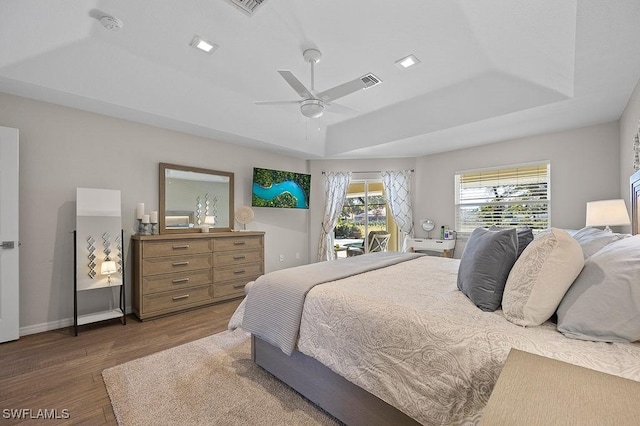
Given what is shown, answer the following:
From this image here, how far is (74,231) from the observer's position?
306 centimetres

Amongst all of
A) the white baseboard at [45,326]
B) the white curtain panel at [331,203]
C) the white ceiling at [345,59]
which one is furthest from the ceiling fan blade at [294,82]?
the white baseboard at [45,326]

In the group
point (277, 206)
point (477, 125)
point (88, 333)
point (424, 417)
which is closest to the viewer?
point (424, 417)

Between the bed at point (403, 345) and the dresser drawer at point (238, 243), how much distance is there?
6.54 ft

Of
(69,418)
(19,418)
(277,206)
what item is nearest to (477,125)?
(277,206)

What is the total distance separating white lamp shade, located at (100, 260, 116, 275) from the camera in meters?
3.04

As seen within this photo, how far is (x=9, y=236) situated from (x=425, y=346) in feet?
12.0

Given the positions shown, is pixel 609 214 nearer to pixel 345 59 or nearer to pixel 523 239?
pixel 523 239

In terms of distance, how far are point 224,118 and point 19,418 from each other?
3.33m

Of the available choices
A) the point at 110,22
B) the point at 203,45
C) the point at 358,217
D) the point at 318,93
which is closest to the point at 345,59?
the point at 318,93

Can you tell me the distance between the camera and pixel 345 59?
2.90 metres

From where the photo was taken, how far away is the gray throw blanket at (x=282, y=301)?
1.74m

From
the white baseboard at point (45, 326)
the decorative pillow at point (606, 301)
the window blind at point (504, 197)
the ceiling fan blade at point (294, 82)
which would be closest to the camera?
the decorative pillow at point (606, 301)

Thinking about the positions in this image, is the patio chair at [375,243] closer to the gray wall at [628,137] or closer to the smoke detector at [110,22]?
Result: the gray wall at [628,137]

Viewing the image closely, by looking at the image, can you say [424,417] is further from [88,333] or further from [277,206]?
[277,206]
